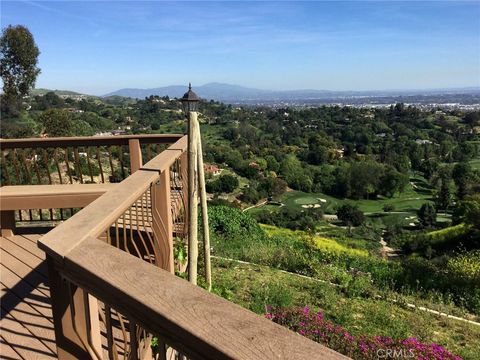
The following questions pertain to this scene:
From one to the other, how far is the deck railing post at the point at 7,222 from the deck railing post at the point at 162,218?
1530mm

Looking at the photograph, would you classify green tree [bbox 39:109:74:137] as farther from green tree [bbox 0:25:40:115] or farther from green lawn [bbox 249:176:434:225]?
green lawn [bbox 249:176:434:225]

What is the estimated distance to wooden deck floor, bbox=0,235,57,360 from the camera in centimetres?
197

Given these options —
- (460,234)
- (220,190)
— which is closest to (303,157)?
(220,190)

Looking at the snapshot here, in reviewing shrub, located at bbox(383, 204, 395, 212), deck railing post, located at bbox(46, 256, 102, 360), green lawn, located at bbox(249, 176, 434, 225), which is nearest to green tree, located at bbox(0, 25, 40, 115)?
deck railing post, located at bbox(46, 256, 102, 360)

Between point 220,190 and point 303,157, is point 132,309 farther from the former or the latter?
point 303,157

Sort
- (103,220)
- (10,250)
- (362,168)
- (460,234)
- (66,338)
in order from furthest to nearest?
(362,168) < (460,234) < (10,250) < (103,220) < (66,338)

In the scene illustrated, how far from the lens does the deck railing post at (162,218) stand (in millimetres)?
2418

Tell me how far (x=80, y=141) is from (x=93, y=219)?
12.2ft

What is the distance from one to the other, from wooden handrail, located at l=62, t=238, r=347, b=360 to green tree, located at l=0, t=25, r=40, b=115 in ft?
69.5

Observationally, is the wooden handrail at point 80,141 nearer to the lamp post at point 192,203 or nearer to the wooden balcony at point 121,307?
the lamp post at point 192,203

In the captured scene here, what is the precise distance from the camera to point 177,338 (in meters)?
0.77

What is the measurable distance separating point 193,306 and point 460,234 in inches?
1082

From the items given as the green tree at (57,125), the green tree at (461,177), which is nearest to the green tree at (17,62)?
the green tree at (57,125)

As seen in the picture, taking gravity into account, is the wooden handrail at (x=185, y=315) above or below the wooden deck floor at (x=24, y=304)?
above
